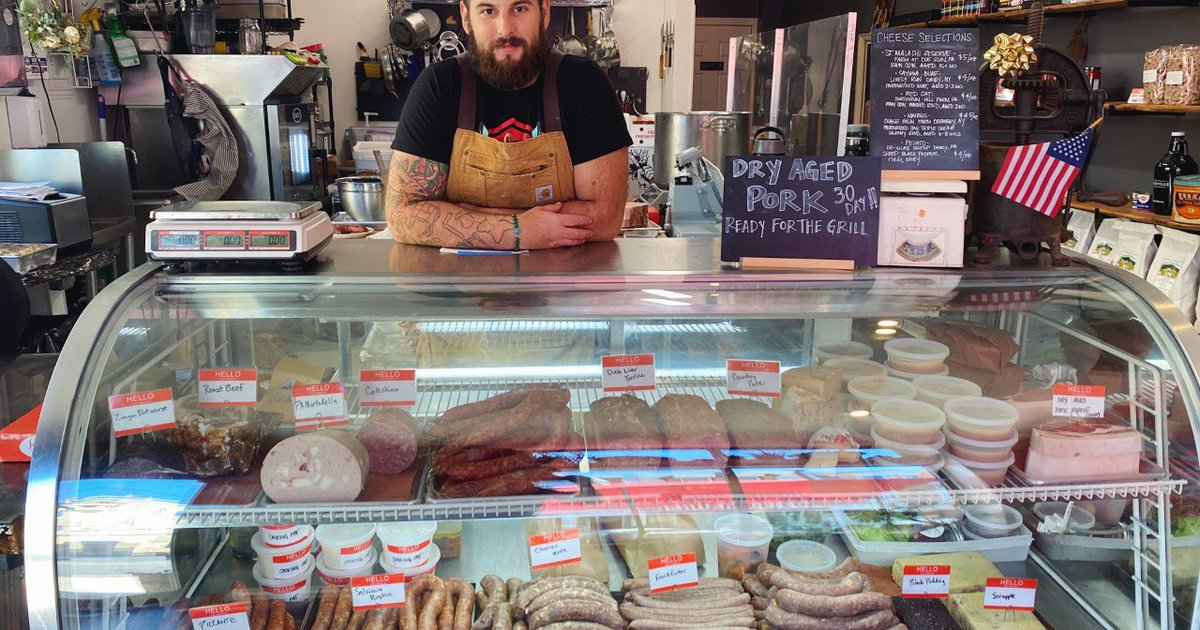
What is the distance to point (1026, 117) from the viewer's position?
204 cm

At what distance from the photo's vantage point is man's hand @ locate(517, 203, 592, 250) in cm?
242

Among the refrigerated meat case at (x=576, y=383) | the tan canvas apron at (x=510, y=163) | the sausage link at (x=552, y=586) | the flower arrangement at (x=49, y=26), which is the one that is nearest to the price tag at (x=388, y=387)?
the refrigerated meat case at (x=576, y=383)

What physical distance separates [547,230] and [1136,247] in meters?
4.25

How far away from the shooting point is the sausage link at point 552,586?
2086 millimetres

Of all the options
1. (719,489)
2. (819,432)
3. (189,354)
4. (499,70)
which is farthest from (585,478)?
(499,70)

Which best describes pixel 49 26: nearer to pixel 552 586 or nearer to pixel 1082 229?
pixel 552 586

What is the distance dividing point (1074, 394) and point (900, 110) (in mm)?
831

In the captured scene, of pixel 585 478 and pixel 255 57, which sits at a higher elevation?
pixel 255 57

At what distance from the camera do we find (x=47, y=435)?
1590 millimetres

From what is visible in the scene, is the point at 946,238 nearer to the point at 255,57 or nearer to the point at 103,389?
the point at 103,389

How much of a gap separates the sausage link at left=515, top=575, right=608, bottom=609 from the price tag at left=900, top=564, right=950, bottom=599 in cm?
78

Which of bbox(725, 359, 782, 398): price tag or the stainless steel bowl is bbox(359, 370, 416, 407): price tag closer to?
bbox(725, 359, 782, 398): price tag

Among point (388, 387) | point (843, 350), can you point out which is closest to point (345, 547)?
point (388, 387)

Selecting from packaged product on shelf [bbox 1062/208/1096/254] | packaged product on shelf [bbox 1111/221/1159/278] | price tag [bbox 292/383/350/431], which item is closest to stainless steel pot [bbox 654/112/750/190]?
packaged product on shelf [bbox 1062/208/1096/254]
